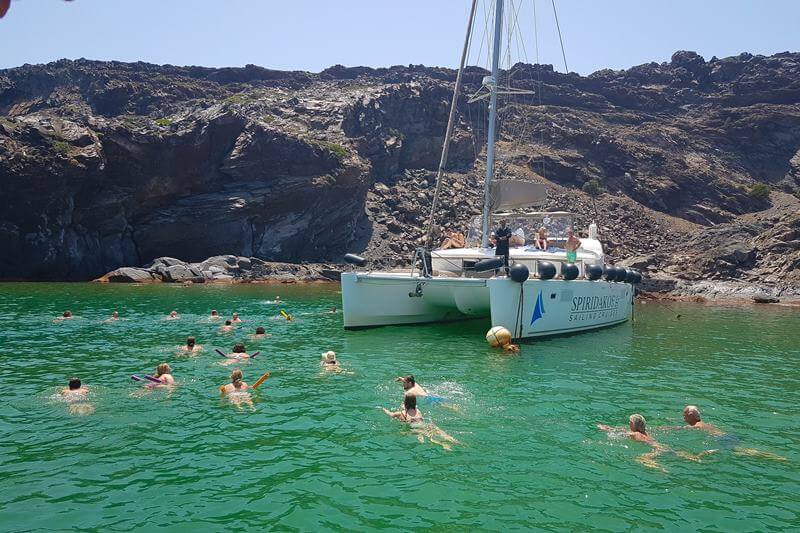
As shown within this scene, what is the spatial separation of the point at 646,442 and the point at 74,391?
10722mm

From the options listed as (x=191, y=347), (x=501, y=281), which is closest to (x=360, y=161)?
(x=501, y=281)

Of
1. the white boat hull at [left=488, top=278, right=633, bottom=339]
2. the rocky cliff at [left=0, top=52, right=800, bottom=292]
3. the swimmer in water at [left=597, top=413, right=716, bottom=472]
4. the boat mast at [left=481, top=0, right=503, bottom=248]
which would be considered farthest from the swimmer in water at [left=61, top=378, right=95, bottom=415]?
the rocky cliff at [left=0, top=52, right=800, bottom=292]

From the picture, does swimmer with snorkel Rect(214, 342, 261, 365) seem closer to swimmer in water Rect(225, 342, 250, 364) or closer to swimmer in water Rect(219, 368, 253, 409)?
swimmer in water Rect(225, 342, 250, 364)

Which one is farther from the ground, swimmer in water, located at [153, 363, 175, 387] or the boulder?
the boulder

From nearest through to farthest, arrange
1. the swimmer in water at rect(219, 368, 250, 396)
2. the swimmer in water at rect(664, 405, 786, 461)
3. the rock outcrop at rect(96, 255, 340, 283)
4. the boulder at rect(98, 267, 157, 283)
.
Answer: the swimmer in water at rect(664, 405, 786, 461)
the swimmer in water at rect(219, 368, 250, 396)
the boulder at rect(98, 267, 157, 283)
the rock outcrop at rect(96, 255, 340, 283)

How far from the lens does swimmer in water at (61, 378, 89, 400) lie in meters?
11.6

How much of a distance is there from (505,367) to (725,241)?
136 ft

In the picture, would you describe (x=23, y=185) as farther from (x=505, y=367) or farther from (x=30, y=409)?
(x=505, y=367)

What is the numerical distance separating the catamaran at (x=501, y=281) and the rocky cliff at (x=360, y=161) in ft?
16.9

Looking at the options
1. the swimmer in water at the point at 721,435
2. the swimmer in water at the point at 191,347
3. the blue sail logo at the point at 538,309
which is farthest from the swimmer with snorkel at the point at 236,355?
the swimmer in water at the point at 721,435

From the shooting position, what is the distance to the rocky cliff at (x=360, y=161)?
47156 mm

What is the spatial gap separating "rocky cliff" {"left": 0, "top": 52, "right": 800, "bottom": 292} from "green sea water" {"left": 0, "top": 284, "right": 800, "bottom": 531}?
15.5 m

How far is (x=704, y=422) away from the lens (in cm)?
1075

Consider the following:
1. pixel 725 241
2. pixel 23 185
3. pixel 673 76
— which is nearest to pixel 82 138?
pixel 23 185
